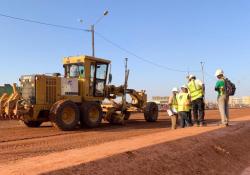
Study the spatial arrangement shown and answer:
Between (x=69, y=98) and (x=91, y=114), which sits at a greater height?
(x=69, y=98)

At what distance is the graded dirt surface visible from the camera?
583 centimetres

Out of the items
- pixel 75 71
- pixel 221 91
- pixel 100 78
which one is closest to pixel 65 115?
pixel 75 71

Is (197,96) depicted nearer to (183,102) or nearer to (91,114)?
(183,102)

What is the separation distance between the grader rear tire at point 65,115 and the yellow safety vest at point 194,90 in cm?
422

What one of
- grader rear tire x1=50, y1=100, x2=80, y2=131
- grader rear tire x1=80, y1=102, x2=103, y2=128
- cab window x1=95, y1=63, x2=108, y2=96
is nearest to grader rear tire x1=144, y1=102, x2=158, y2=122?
cab window x1=95, y1=63, x2=108, y2=96

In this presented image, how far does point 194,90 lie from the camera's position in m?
13.1

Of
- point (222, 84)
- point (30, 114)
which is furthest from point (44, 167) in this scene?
point (30, 114)

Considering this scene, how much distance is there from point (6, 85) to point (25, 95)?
1403 cm

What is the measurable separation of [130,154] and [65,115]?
804 centimetres

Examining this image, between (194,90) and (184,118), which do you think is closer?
(194,90)

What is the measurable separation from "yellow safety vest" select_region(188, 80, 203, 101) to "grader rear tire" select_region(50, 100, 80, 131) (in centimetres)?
422

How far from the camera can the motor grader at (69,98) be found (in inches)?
560

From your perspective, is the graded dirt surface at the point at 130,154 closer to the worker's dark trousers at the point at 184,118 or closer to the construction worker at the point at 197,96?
the construction worker at the point at 197,96

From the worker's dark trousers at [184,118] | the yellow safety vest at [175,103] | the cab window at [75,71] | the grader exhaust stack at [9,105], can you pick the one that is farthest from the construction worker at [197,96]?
the grader exhaust stack at [9,105]
